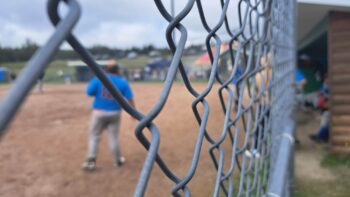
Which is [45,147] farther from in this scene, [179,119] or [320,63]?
[320,63]

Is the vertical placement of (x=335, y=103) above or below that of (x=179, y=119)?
above

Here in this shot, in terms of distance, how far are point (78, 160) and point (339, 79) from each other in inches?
146

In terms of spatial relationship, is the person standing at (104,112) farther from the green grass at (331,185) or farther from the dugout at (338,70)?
the dugout at (338,70)

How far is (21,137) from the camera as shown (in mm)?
6371

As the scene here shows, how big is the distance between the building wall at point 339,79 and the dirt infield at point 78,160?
1.54m

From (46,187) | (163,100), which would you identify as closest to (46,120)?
(46,187)

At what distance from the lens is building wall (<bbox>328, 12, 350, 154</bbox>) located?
4.32 m

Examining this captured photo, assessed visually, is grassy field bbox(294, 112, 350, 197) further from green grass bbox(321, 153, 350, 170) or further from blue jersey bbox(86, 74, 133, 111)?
blue jersey bbox(86, 74, 133, 111)

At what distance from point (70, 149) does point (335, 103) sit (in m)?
4.00

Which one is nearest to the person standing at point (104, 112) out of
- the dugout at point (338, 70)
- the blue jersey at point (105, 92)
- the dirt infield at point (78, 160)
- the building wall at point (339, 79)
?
the blue jersey at point (105, 92)

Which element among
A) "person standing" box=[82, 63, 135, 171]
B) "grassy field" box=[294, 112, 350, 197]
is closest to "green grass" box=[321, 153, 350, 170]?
"grassy field" box=[294, 112, 350, 197]

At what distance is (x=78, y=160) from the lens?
4.94 metres

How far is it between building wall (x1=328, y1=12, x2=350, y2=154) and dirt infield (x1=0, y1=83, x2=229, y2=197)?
1541 mm

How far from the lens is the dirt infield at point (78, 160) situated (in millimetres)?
3679
